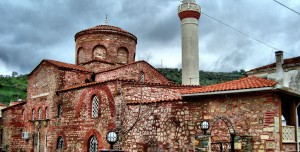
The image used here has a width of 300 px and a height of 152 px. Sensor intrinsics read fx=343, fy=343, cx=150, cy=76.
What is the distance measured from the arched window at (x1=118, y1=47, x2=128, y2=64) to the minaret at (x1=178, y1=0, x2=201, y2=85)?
3.67 m

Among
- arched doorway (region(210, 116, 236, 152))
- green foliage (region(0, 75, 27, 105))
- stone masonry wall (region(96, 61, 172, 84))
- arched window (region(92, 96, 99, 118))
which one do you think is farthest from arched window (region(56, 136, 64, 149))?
green foliage (region(0, 75, 27, 105))

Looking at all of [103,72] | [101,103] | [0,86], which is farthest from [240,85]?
[0,86]

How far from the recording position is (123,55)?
22.0 meters

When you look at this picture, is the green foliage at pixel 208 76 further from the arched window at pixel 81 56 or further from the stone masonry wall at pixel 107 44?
the arched window at pixel 81 56

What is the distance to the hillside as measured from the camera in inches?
2012

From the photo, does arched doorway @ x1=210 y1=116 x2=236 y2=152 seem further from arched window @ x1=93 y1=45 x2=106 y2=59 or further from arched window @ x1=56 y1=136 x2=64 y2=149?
arched window @ x1=93 y1=45 x2=106 y2=59

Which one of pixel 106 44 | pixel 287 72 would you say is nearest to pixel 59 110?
pixel 106 44

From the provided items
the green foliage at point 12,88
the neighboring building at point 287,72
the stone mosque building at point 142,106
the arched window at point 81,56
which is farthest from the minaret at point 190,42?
the green foliage at point 12,88

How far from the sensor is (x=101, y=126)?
14984 millimetres

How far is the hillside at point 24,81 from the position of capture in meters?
51.1

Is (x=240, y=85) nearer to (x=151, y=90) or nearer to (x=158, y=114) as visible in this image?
(x=158, y=114)

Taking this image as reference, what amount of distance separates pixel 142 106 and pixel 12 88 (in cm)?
5258

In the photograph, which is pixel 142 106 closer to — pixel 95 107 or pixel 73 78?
pixel 95 107

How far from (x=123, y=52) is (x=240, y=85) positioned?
12005 mm
